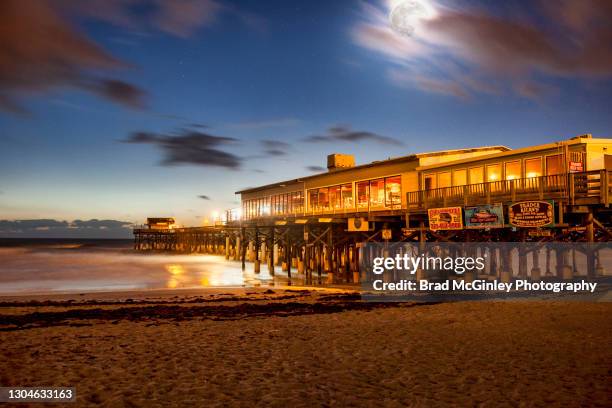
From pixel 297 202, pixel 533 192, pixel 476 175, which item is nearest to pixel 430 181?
pixel 476 175

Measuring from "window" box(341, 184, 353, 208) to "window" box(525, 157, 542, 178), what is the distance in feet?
45.4

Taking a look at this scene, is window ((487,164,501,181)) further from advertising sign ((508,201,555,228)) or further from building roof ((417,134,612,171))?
advertising sign ((508,201,555,228))

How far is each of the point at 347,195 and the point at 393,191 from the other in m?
5.27

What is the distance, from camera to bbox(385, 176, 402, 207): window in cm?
3017

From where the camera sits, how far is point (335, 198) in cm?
3703

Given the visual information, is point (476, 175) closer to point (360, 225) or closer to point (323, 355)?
point (360, 225)

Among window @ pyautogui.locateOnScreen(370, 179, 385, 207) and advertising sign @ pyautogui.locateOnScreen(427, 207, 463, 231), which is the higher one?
window @ pyautogui.locateOnScreen(370, 179, 385, 207)

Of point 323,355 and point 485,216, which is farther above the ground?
point 485,216

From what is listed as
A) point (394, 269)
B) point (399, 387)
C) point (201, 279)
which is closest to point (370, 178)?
point (394, 269)

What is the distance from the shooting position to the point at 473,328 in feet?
43.2

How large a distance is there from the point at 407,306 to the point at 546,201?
6.28 metres

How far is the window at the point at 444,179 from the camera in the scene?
87.5ft

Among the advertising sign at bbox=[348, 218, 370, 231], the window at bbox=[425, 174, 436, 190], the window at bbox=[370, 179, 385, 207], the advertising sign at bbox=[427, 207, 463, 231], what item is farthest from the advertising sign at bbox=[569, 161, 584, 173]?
the window at bbox=[370, 179, 385, 207]

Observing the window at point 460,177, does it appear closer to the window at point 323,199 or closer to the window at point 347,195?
the window at point 347,195
